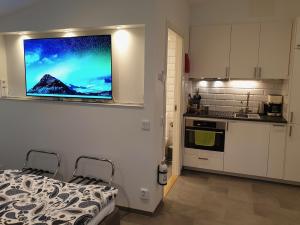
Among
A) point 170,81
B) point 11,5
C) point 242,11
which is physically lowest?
point 170,81

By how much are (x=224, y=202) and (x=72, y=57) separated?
261 cm

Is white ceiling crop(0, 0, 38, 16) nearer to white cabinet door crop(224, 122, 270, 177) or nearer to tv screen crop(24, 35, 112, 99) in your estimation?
tv screen crop(24, 35, 112, 99)

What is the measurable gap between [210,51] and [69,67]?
2204 mm

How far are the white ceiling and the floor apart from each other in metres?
2.78

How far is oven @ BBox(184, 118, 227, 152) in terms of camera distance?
380 cm

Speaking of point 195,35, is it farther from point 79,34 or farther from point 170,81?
point 79,34

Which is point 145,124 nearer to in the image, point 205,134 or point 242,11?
point 205,134

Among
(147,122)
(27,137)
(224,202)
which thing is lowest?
(224,202)

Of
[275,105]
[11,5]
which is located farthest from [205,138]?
[11,5]

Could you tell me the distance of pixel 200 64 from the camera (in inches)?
159

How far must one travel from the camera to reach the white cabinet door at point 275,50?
3615mm

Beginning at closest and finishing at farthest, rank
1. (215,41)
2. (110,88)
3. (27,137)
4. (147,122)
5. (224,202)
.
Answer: (147,122) → (110,88) → (224,202) → (27,137) → (215,41)

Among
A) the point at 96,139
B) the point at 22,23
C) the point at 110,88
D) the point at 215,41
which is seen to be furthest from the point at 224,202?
the point at 22,23

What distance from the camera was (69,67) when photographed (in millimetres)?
3035
